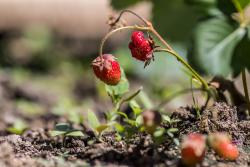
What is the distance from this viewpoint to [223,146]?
Answer: 145cm

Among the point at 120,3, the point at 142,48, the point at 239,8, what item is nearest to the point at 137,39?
the point at 142,48

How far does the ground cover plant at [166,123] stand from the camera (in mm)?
1462

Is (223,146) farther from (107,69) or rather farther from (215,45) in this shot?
(215,45)

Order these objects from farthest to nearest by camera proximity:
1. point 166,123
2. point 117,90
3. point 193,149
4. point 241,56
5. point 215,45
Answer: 1. point 215,45
2. point 241,56
3. point 117,90
4. point 166,123
5. point 193,149

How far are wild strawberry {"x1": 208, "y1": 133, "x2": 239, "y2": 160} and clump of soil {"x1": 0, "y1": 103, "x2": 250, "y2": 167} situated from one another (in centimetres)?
2

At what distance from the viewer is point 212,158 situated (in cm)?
149

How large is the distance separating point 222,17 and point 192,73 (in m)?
0.49

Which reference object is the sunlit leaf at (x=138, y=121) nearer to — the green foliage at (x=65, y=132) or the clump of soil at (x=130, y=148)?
the clump of soil at (x=130, y=148)

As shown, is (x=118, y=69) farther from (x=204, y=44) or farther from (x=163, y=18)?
(x=163, y=18)

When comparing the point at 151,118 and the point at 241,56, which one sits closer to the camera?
the point at 151,118

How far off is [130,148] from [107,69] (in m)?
0.21

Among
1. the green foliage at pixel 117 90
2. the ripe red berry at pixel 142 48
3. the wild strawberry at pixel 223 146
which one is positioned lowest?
the wild strawberry at pixel 223 146

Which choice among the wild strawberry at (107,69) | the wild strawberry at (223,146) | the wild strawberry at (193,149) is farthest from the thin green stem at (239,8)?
the wild strawberry at (193,149)

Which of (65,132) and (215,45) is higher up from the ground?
(215,45)
